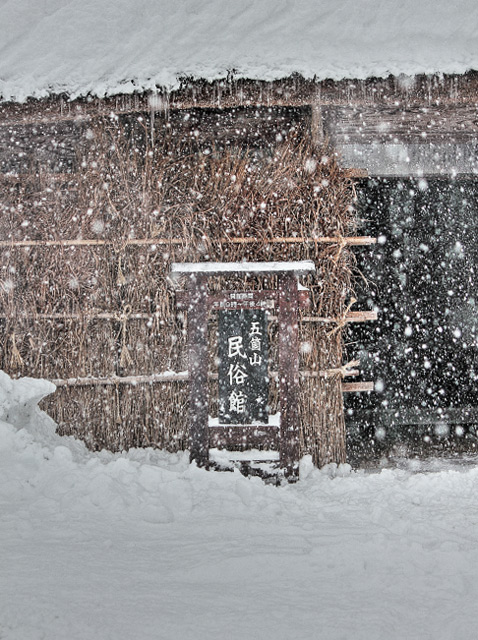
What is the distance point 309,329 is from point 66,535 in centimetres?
324

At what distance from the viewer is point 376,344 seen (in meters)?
7.80

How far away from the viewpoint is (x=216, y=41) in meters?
6.21

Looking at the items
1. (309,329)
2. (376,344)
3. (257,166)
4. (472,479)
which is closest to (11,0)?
(257,166)

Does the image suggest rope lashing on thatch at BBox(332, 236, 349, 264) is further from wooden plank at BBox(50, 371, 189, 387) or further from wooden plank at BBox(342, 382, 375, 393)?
wooden plank at BBox(50, 371, 189, 387)

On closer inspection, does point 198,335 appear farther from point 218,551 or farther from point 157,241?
point 218,551

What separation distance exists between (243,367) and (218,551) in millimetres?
1883

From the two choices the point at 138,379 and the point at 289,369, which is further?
the point at 138,379

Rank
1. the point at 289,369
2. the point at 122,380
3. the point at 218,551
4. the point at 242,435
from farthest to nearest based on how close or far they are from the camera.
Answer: the point at 122,380
the point at 289,369
the point at 242,435
the point at 218,551

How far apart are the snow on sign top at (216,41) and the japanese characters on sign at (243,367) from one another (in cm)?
265

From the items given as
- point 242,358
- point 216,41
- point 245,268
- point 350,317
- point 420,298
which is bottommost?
point 242,358

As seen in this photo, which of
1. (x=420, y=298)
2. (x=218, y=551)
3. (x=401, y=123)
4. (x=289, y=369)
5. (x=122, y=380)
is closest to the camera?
(x=218, y=551)

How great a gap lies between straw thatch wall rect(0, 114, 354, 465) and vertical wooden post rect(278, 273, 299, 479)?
0.78 m

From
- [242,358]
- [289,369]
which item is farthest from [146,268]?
[289,369]

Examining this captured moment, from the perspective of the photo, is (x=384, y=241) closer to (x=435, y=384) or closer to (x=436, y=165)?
(x=436, y=165)
